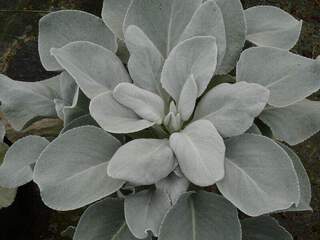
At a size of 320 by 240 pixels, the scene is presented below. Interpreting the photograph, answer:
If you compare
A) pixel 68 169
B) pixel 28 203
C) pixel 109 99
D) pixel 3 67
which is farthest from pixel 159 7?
→ pixel 3 67

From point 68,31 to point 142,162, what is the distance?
33 centimetres

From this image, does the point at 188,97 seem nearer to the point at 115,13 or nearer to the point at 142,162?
the point at 142,162

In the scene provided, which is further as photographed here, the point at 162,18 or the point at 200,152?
the point at 162,18

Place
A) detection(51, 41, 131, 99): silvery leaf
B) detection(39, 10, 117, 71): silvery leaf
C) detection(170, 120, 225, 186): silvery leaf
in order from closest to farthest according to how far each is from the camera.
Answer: detection(170, 120, 225, 186): silvery leaf
detection(51, 41, 131, 99): silvery leaf
detection(39, 10, 117, 71): silvery leaf

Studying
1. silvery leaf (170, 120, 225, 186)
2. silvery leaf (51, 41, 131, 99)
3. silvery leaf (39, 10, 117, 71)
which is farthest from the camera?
silvery leaf (39, 10, 117, 71)

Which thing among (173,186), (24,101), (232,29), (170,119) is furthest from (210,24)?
(24,101)

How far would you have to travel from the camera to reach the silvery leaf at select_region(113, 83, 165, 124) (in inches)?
35.4

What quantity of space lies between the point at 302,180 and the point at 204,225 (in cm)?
22

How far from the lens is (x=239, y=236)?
34.6 inches

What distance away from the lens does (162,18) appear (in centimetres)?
99

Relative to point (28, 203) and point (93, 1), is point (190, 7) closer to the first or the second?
point (28, 203)

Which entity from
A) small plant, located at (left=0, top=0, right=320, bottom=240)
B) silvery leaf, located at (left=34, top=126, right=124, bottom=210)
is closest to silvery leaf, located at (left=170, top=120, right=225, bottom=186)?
small plant, located at (left=0, top=0, right=320, bottom=240)

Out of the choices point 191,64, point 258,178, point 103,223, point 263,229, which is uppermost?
point 191,64

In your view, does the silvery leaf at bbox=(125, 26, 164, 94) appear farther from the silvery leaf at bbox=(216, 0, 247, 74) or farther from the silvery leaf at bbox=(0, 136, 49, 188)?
the silvery leaf at bbox=(0, 136, 49, 188)
